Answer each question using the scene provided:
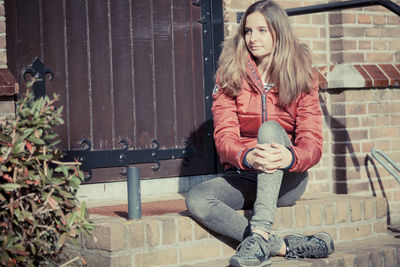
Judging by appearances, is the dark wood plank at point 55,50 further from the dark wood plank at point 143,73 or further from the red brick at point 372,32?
the red brick at point 372,32

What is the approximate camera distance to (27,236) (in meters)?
2.60

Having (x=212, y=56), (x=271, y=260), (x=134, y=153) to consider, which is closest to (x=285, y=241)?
(x=271, y=260)

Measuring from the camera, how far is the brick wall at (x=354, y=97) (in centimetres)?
520

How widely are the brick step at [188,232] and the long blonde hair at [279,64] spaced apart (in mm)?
713

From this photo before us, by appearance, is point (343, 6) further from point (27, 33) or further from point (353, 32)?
point (27, 33)

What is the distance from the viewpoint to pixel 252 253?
3.32 m

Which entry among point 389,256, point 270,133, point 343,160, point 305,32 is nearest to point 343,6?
point 305,32

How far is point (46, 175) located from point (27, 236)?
24 cm

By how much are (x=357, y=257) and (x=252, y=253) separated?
80 centimetres

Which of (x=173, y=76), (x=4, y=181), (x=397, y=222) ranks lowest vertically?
(x=397, y=222)

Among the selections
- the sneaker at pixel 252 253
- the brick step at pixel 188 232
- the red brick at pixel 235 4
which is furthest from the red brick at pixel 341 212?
the red brick at pixel 235 4

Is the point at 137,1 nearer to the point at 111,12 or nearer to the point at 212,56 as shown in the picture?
the point at 111,12

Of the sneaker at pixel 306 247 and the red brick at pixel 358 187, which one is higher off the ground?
the red brick at pixel 358 187

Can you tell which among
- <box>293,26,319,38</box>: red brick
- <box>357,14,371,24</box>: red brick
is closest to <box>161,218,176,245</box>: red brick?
<box>293,26,319,38</box>: red brick
